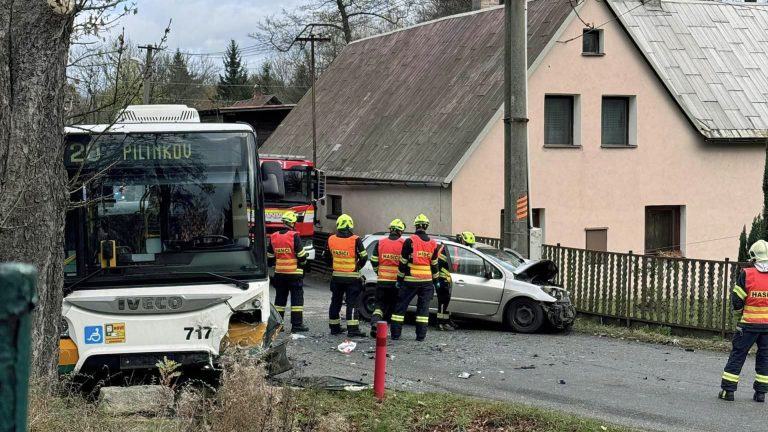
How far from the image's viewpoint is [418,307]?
14562 millimetres

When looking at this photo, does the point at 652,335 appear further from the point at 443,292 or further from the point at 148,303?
the point at 148,303

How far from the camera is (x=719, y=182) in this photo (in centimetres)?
2791

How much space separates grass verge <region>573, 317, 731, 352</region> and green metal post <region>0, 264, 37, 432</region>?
47.6 ft

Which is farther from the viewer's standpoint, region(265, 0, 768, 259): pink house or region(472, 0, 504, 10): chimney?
region(472, 0, 504, 10): chimney

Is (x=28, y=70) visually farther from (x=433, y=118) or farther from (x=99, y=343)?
(x=433, y=118)

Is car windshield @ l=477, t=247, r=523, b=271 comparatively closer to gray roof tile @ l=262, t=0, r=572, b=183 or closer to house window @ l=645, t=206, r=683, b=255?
gray roof tile @ l=262, t=0, r=572, b=183

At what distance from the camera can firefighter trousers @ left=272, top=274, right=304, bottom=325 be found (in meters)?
14.6

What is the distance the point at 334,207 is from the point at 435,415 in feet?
75.3

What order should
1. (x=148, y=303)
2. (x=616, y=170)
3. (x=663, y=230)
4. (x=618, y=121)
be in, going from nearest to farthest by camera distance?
(x=148, y=303)
(x=616, y=170)
(x=618, y=121)
(x=663, y=230)

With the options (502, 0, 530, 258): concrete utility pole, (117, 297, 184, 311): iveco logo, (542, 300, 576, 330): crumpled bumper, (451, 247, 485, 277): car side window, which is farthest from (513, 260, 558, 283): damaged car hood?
(117, 297, 184, 311): iveco logo

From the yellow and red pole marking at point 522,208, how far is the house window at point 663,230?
11544 millimetres

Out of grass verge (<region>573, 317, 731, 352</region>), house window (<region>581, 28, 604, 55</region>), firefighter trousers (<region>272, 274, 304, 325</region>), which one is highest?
house window (<region>581, 28, 604, 55</region>)

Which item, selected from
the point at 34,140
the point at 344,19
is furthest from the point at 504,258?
the point at 344,19

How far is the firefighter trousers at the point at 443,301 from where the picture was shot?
15.9 m
